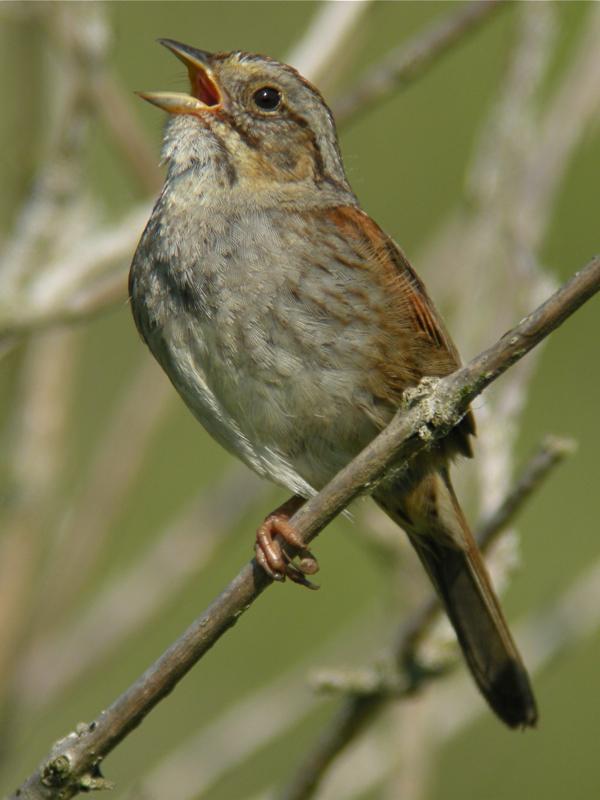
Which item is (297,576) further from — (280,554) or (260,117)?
(260,117)

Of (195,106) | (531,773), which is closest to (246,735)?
(195,106)

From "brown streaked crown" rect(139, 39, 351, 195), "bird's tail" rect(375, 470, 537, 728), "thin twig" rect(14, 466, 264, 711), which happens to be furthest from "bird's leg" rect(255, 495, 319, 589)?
"brown streaked crown" rect(139, 39, 351, 195)

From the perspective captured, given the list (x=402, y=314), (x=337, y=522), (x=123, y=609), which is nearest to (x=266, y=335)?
(x=402, y=314)

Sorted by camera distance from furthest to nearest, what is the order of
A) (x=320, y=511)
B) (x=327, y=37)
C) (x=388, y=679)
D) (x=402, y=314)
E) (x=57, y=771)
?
(x=327, y=37), (x=402, y=314), (x=388, y=679), (x=320, y=511), (x=57, y=771)

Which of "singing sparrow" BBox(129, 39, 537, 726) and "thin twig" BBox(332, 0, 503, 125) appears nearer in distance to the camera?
"singing sparrow" BBox(129, 39, 537, 726)

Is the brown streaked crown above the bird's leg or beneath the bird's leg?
above

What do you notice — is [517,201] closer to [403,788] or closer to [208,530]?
[208,530]

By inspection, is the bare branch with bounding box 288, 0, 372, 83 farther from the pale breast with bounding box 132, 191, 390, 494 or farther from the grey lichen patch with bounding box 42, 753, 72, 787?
the grey lichen patch with bounding box 42, 753, 72, 787
